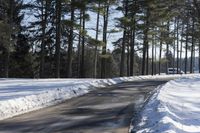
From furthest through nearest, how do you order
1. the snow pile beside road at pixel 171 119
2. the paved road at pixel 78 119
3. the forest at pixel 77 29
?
1. the forest at pixel 77 29
2. the paved road at pixel 78 119
3. the snow pile beside road at pixel 171 119

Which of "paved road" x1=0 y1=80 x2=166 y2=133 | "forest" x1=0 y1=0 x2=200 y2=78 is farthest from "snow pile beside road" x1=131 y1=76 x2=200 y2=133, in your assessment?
"forest" x1=0 y1=0 x2=200 y2=78

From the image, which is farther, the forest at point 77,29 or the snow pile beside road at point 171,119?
the forest at point 77,29

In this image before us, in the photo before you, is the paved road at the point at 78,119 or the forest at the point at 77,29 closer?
the paved road at the point at 78,119

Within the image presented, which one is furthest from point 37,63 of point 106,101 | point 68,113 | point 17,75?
point 68,113

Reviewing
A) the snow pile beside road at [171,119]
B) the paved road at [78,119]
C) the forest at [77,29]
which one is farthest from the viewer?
the forest at [77,29]

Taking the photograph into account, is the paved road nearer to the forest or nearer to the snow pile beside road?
the snow pile beside road

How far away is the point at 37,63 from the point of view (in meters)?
68.4

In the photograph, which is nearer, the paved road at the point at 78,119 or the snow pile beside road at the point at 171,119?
the snow pile beside road at the point at 171,119

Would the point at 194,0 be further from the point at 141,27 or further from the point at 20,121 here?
the point at 20,121

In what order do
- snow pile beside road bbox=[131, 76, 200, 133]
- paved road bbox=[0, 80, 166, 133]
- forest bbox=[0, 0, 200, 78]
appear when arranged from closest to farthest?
snow pile beside road bbox=[131, 76, 200, 133] < paved road bbox=[0, 80, 166, 133] < forest bbox=[0, 0, 200, 78]

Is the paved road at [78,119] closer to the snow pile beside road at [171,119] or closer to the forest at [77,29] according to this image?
the snow pile beside road at [171,119]

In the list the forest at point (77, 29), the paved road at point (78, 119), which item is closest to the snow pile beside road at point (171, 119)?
the paved road at point (78, 119)

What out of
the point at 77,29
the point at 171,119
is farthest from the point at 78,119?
the point at 77,29

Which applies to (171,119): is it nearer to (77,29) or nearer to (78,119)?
(78,119)
